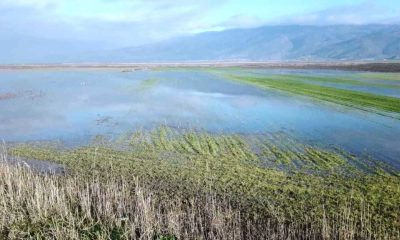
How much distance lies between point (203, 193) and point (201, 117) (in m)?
17.4

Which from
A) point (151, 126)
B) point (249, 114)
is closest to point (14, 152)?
point (151, 126)

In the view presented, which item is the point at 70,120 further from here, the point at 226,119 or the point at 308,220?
the point at 308,220

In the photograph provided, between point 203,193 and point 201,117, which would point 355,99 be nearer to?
Result: point 201,117

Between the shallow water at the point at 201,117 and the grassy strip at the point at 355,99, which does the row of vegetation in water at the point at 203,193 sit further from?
the grassy strip at the point at 355,99

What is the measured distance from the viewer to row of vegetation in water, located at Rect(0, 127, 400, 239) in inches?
467

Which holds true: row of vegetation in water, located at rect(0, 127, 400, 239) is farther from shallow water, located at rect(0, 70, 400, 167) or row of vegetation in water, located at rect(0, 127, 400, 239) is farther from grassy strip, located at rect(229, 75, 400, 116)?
grassy strip, located at rect(229, 75, 400, 116)

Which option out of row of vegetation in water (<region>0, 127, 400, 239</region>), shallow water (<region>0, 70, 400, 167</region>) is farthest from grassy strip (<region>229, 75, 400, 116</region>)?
row of vegetation in water (<region>0, 127, 400, 239</region>)

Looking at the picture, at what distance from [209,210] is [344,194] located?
4.89 m

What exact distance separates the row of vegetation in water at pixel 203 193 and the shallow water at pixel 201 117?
331 cm

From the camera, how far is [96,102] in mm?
43844

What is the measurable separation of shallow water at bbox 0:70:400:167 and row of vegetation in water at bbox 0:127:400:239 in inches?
130

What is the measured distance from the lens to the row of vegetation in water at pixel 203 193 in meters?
11.9

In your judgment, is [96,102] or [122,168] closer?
[122,168]

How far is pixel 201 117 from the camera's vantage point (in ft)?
108
